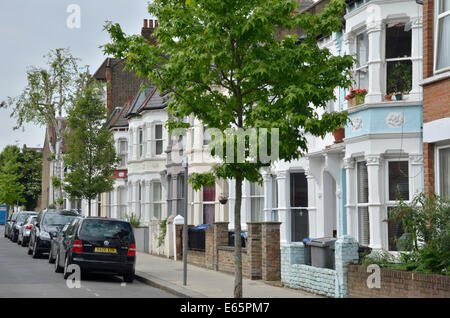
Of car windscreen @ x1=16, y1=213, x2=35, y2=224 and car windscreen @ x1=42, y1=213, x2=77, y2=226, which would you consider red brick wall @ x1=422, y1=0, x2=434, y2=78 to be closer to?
car windscreen @ x1=42, y1=213, x2=77, y2=226

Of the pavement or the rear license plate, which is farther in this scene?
the rear license plate

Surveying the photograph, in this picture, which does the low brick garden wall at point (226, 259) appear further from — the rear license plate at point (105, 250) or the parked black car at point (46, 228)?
the parked black car at point (46, 228)

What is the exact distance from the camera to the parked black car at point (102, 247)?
61.0 ft

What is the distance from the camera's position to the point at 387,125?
60.6ft

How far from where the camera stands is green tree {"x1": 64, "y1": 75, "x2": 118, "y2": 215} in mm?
35344

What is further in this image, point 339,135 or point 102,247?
point 339,135

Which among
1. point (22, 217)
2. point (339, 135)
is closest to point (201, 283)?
point (339, 135)

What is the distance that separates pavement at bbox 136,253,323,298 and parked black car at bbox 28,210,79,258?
4054 millimetres

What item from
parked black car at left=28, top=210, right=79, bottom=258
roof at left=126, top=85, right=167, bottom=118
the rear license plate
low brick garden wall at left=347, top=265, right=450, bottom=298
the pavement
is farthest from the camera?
roof at left=126, top=85, right=167, bottom=118

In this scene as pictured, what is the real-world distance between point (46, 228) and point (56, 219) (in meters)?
0.87

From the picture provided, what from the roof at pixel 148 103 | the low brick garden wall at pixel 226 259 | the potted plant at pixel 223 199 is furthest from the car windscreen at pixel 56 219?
the roof at pixel 148 103

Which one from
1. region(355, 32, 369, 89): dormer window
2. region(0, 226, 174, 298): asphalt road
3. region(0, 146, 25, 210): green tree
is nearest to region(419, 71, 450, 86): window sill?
region(355, 32, 369, 89): dormer window

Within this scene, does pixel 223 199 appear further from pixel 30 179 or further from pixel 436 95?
pixel 30 179

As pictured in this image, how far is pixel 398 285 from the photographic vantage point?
12.7 metres
